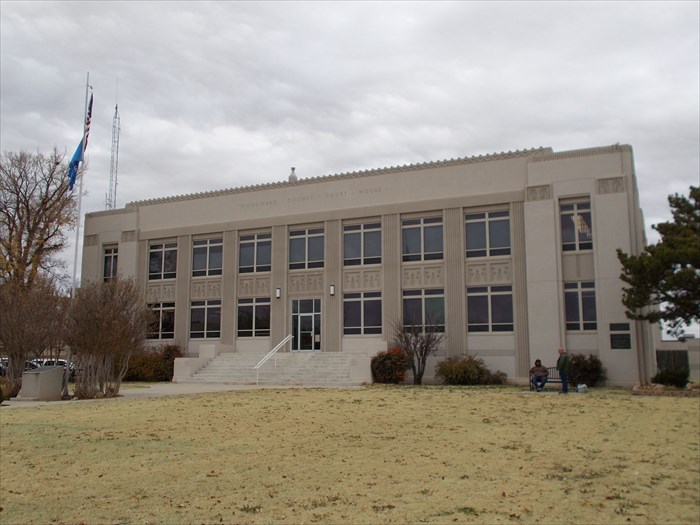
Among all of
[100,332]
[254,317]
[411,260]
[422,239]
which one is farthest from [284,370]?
[100,332]

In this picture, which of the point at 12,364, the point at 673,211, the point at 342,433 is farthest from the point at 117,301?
the point at 673,211

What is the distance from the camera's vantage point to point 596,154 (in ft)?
93.1

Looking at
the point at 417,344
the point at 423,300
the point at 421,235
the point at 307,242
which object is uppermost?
the point at 307,242

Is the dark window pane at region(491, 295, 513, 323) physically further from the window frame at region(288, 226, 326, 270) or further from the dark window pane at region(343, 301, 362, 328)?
the window frame at region(288, 226, 326, 270)

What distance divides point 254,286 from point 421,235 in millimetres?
9481

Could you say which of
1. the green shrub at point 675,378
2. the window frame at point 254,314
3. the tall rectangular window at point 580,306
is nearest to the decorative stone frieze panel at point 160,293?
the window frame at point 254,314

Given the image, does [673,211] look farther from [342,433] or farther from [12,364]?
[12,364]

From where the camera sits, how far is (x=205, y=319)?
36.8 metres

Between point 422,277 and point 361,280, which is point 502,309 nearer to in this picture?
point 422,277

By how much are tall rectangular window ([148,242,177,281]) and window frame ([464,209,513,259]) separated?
665 inches

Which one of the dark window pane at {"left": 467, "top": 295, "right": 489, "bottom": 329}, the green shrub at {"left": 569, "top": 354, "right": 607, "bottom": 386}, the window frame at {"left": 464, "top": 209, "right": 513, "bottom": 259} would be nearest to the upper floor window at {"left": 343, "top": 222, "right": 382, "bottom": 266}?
the window frame at {"left": 464, "top": 209, "right": 513, "bottom": 259}

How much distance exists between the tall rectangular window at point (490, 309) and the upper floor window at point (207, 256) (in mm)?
14213

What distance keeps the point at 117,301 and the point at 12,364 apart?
194 inches

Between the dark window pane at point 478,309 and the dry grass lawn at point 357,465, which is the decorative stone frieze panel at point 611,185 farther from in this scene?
the dry grass lawn at point 357,465
